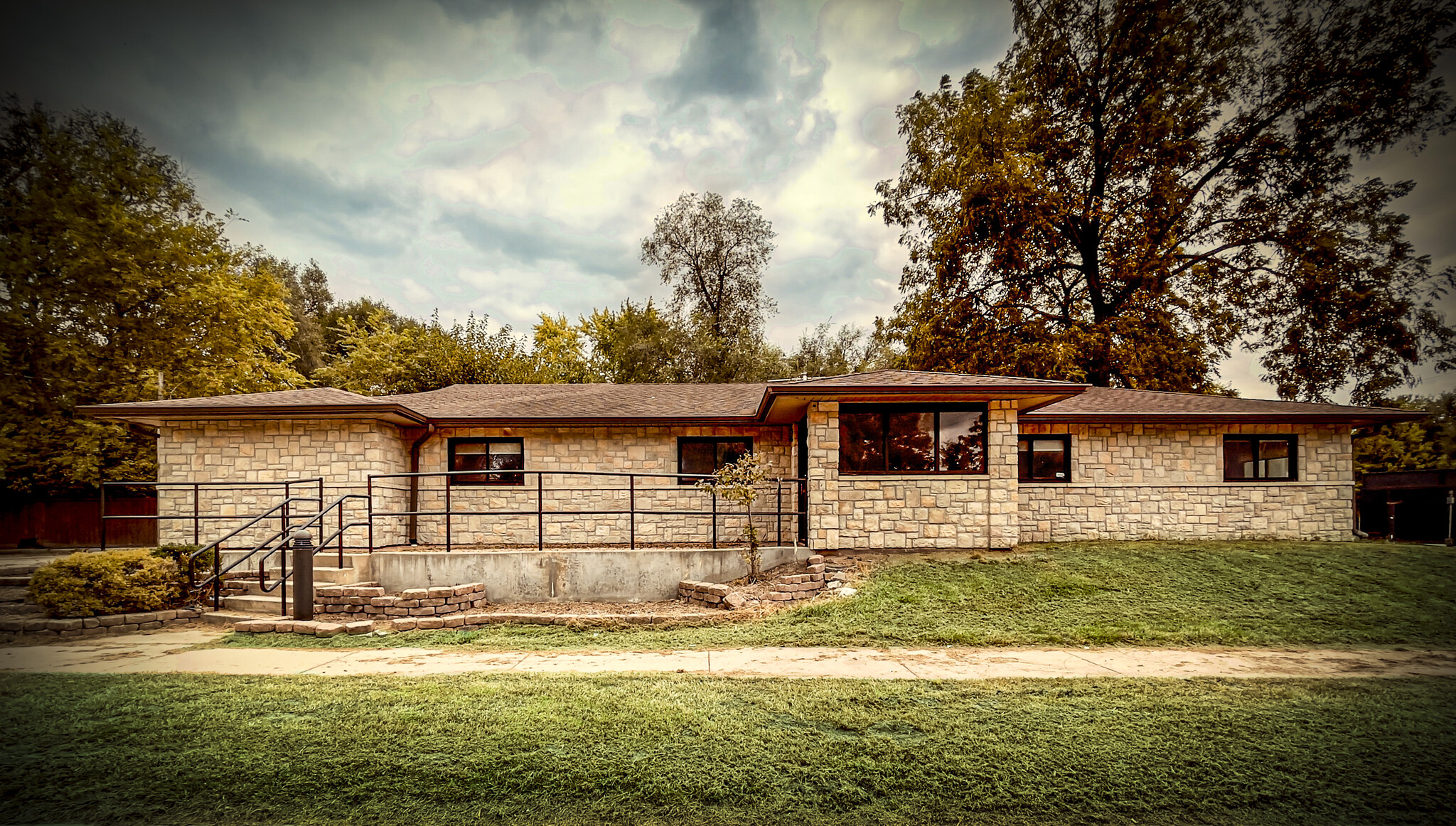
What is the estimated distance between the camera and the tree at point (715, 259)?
27.9 metres

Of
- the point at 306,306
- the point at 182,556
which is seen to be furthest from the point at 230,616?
the point at 306,306

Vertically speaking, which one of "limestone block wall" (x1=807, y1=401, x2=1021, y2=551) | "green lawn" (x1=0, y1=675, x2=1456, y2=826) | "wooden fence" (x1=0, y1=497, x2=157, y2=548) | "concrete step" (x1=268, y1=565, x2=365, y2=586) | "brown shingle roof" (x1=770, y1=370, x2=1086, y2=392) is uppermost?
"brown shingle roof" (x1=770, y1=370, x2=1086, y2=392)

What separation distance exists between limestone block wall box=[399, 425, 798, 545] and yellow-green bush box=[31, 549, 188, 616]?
14.6 feet

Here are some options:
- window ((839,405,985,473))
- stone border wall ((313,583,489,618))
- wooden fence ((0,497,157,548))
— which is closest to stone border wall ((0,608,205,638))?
stone border wall ((313,583,489,618))

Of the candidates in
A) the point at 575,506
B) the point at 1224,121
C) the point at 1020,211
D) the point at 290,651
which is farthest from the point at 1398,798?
the point at 1224,121

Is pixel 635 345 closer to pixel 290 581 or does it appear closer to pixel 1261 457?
pixel 290 581

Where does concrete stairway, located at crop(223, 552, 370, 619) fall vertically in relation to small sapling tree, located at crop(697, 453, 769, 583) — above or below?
below

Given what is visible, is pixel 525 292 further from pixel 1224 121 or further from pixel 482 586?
pixel 1224 121

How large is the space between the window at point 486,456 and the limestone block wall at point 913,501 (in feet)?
20.8

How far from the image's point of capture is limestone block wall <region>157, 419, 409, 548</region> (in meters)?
10.9

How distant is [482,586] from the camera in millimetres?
8547

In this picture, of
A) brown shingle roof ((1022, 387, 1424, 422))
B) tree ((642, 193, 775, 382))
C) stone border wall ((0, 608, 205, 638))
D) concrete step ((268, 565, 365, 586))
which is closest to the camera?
stone border wall ((0, 608, 205, 638))

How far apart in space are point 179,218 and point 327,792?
74.0 ft

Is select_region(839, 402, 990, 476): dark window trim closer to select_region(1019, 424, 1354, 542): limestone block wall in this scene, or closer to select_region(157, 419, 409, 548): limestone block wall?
select_region(1019, 424, 1354, 542): limestone block wall
